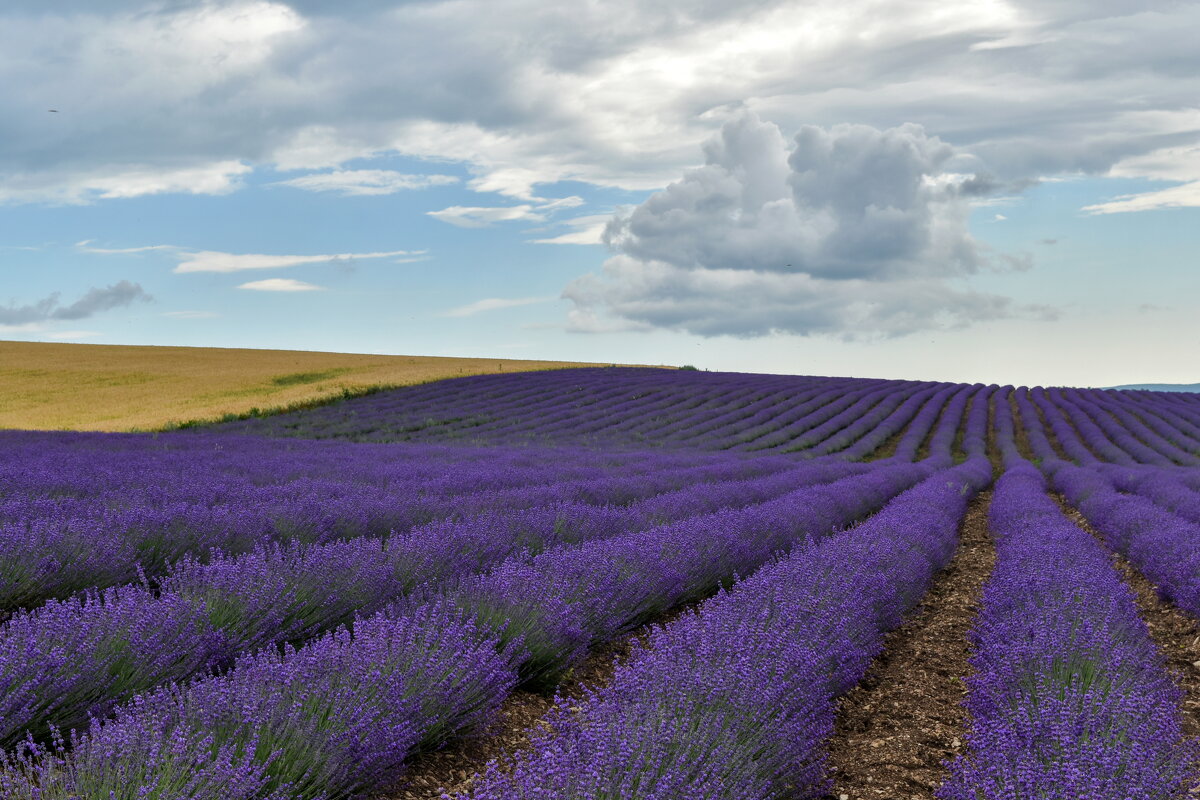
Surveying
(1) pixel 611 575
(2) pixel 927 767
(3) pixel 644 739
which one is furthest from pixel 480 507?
(3) pixel 644 739

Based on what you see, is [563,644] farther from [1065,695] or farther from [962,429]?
[962,429]

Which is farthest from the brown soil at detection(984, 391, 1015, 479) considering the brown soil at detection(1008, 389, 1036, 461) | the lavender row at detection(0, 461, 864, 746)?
the lavender row at detection(0, 461, 864, 746)

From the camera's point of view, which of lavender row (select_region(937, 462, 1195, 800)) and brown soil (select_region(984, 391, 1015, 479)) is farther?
brown soil (select_region(984, 391, 1015, 479))

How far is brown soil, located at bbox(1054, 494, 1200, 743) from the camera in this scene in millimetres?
4679

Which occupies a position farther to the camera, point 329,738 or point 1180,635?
point 1180,635

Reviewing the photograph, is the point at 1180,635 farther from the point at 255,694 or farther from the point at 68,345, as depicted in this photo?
the point at 68,345

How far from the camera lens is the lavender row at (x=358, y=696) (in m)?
A: 2.34

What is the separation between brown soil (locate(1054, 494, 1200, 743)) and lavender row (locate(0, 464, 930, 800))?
2.76m

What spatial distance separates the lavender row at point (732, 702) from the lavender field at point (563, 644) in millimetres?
17

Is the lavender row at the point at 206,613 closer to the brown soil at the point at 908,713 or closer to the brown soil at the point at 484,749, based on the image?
the brown soil at the point at 484,749

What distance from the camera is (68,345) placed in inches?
1710

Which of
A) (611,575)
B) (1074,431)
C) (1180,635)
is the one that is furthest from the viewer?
(1074,431)

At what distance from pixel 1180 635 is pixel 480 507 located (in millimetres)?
5090

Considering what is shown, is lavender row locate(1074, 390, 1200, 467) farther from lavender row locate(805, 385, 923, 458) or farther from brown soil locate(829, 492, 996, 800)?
brown soil locate(829, 492, 996, 800)
